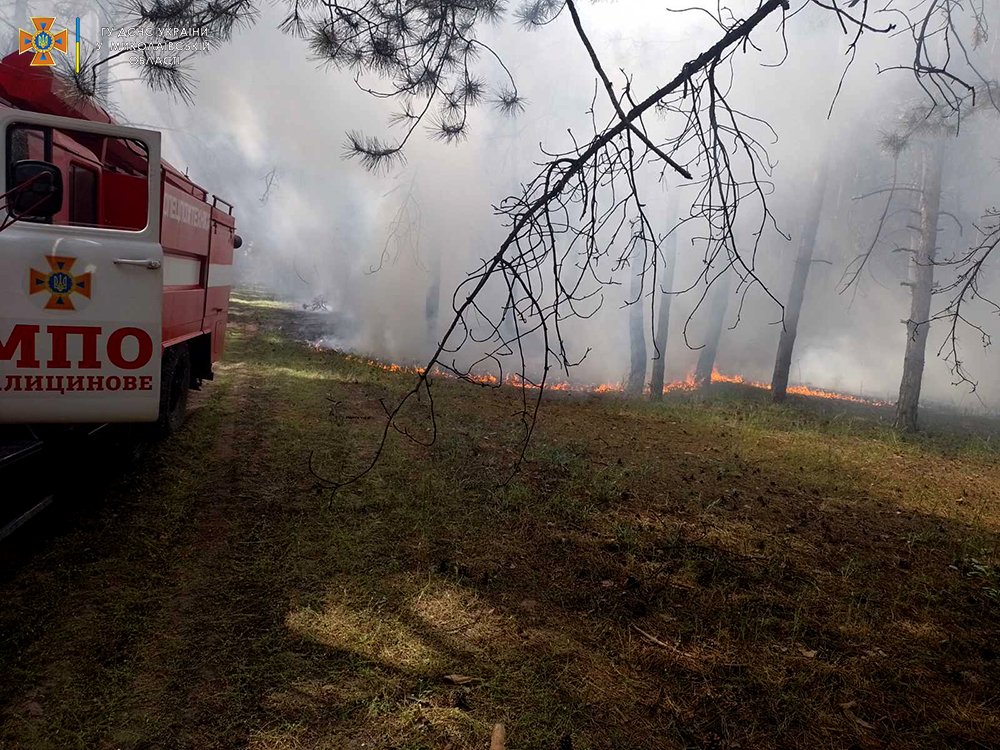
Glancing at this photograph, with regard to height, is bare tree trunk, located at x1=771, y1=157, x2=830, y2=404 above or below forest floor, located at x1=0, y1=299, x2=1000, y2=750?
above

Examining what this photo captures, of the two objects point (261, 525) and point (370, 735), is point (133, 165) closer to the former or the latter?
point (261, 525)

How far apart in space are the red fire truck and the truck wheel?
854 mm

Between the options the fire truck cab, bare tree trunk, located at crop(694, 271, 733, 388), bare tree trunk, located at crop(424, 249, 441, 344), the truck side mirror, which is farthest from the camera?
bare tree trunk, located at crop(424, 249, 441, 344)

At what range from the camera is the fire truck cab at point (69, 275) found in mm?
3186

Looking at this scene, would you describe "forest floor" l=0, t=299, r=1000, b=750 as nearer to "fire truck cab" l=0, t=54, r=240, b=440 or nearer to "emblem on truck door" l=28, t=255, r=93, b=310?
"fire truck cab" l=0, t=54, r=240, b=440

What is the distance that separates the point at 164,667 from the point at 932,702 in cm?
365

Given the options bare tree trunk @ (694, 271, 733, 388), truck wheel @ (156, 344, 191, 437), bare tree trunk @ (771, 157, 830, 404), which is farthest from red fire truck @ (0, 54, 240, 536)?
bare tree trunk @ (694, 271, 733, 388)

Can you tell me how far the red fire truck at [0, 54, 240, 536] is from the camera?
319 centimetres

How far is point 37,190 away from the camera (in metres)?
3.14

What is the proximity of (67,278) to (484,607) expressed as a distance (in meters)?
3.03

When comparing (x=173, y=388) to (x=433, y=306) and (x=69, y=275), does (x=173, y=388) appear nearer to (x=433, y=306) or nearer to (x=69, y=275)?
(x=69, y=275)

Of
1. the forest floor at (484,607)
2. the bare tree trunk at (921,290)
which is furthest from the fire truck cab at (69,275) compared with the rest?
the bare tree trunk at (921,290)

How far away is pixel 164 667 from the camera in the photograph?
268 cm

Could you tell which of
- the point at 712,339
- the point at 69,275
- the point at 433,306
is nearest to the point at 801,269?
the point at 712,339
